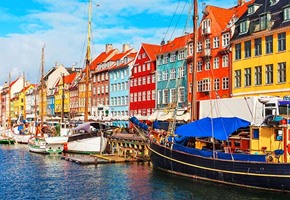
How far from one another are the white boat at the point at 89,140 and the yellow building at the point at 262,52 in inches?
641

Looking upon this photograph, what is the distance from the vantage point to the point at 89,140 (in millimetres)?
51562

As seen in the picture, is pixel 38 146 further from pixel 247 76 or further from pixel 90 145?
pixel 247 76

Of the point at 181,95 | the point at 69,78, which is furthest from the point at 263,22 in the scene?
the point at 69,78

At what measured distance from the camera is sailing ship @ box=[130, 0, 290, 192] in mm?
26016

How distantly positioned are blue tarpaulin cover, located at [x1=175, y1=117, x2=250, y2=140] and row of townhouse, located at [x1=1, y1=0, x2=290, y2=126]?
123 inches

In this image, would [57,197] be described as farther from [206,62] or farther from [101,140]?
[206,62]

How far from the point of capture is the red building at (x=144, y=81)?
2864 inches

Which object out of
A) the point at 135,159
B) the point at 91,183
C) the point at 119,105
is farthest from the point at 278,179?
the point at 119,105

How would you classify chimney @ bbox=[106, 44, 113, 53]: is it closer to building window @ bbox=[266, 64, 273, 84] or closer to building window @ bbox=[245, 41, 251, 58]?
building window @ bbox=[245, 41, 251, 58]

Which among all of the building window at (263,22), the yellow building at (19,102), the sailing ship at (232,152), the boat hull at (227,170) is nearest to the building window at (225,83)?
the building window at (263,22)

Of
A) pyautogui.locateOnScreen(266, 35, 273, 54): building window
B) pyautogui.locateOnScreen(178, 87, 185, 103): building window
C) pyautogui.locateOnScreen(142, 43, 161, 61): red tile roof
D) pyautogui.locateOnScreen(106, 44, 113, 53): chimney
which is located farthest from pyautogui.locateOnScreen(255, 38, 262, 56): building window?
pyautogui.locateOnScreen(106, 44, 113, 53): chimney

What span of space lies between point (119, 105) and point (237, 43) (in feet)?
115

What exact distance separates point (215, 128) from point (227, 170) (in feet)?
12.0

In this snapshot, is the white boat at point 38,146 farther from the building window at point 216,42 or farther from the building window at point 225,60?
the building window at point 216,42
